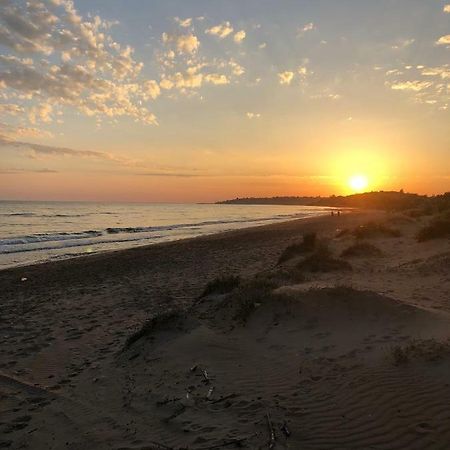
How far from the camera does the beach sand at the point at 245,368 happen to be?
441 cm

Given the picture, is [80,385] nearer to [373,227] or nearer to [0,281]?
[0,281]

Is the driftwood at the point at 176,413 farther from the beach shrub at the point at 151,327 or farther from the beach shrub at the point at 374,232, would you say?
the beach shrub at the point at 374,232

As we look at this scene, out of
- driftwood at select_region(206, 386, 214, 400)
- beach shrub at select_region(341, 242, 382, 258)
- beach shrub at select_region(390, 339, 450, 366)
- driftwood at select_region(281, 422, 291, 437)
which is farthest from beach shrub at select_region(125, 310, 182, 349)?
beach shrub at select_region(341, 242, 382, 258)

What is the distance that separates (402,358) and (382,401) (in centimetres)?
89

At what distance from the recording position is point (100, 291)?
46.2 ft

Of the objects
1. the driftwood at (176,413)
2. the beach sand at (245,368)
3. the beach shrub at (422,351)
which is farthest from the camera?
the beach shrub at (422,351)

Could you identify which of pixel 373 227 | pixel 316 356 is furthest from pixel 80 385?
pixel 373 227

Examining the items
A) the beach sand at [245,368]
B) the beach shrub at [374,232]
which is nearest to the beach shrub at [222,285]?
the beach sand at [245,368]

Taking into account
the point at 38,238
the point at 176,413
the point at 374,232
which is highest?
the point at 374,232

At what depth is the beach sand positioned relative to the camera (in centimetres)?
441

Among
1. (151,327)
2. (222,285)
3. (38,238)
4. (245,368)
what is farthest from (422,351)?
(38,238)

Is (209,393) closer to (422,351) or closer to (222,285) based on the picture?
(422,351)

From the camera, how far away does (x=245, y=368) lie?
6094 millimetres

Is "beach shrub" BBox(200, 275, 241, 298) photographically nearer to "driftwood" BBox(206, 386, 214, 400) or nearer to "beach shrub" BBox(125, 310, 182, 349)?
"beach shrub" BBox(125, 310, 182, 349)
